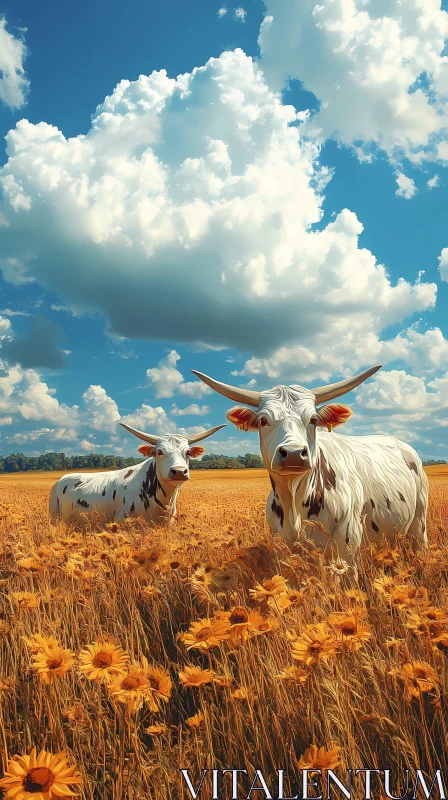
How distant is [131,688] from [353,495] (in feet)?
12.4

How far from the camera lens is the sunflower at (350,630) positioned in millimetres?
2332

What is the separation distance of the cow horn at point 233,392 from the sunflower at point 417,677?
3159 millimetres

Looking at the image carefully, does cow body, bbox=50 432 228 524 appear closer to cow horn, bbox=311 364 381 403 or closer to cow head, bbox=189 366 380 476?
cow head, bbox=189 366 380 476

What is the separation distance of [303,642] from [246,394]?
324 centimetres

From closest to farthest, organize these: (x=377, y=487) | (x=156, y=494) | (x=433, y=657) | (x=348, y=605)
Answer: (x=433, y=657)
(x=348, y=605)
(x=377, y=487)
(x=156, y=494)

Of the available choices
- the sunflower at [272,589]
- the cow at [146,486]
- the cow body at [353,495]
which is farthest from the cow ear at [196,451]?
the sunflower at [272,589]

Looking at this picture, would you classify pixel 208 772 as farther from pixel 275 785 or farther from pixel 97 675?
pixel 97 675

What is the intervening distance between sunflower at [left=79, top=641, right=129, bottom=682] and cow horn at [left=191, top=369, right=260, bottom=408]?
10.5 ft

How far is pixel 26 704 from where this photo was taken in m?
2.56

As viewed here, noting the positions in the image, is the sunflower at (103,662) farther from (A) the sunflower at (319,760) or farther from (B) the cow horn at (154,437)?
(B) the cow horn at (154,437)

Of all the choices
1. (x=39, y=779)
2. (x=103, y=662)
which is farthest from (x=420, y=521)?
(x=39, y=779)

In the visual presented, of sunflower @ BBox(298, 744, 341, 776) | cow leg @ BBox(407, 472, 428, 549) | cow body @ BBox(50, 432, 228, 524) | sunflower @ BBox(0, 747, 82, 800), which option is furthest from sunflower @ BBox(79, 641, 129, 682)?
cow body @ BBox(50, 432, 228, 524)

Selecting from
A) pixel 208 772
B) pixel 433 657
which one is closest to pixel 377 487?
pixel 433 657

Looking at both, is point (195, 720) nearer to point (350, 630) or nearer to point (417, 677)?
point (350, 630)
